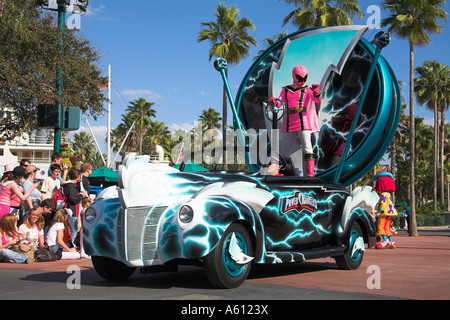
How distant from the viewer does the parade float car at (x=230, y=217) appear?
5.50 m

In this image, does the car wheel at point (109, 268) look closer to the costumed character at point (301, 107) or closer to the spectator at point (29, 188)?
the costumed character at point (301, 107)

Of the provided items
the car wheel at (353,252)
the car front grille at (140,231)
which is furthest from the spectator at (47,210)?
the car wheel at (353,252)

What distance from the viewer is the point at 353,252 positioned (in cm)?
794

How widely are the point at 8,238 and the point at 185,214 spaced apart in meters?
5.53

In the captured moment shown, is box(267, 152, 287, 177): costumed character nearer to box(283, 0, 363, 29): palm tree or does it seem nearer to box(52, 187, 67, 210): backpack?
box(52, 187, 67, 210): backpack

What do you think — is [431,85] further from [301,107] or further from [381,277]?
[381,277]

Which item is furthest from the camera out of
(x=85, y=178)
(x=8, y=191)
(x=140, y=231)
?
(x=85, y=178)

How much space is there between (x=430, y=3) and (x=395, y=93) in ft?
60.6

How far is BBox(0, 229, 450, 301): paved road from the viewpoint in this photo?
5270 millimetres

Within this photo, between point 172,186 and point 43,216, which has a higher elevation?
point 172,186

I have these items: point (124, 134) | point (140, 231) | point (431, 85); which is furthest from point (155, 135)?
point (140, 231)

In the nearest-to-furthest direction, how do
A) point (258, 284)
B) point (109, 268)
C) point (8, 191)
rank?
point (258, 284) → point (109, 268) → point (8, 191)

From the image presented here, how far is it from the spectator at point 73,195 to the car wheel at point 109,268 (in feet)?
14.0
